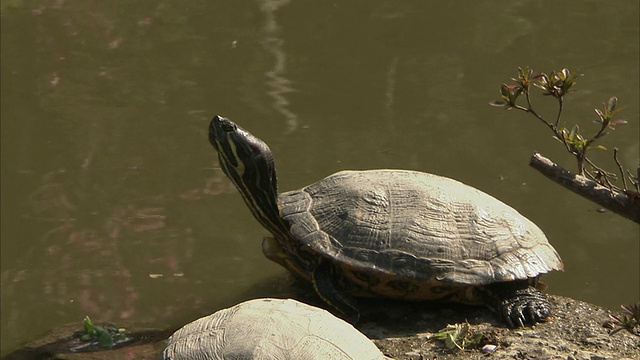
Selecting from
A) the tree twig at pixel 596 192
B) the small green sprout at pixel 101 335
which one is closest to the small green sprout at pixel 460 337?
the tree twig at pixel 596 192

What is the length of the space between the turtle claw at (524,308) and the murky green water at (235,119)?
1.15 m

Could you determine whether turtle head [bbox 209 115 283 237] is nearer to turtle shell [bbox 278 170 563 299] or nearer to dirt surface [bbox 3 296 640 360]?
turtle shell [bbox 278 170 563 299]

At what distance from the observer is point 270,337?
328 centimetres

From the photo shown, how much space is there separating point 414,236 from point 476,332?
502 millimetres

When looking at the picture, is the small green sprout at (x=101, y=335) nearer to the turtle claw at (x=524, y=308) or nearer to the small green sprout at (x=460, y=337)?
the small green sprout at (x=460, y=337)

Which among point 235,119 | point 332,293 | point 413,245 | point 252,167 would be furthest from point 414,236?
point 235,119

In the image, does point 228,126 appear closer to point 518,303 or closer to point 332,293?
point 332,293

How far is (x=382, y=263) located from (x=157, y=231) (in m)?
2.32

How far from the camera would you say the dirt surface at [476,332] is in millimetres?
Answer: 4039

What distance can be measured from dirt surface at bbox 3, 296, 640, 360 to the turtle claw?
0.04 meters

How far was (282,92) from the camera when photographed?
8.25m

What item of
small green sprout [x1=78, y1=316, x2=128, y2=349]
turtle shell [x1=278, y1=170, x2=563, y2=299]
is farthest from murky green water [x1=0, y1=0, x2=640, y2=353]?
turtle shell [x1=278, y1=170, x2=563, y2=299]

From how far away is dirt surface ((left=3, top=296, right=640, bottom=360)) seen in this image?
159 inches

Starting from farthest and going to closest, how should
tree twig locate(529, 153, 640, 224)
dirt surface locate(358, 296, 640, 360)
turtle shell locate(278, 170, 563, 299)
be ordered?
turtle shell locate(278, 170, 563, 299) → dirt surface locate(358, 296, 640, 360) → tree twig locate(529, 153, 640, 224)
